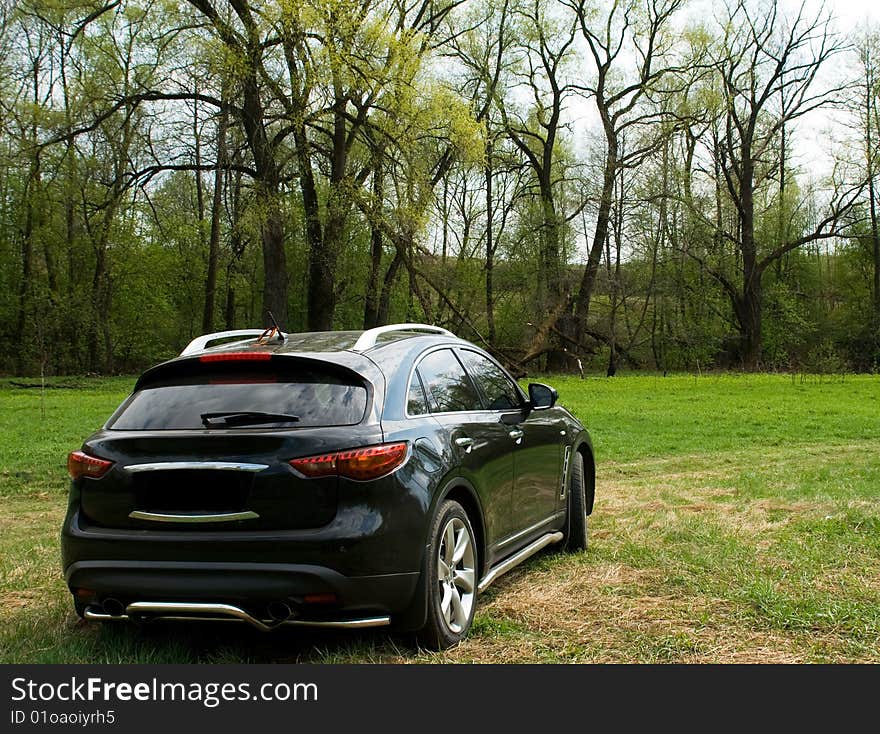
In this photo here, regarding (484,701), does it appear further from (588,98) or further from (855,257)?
(855,257)

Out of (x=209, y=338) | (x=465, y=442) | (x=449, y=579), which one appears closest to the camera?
(x=449, y=579)

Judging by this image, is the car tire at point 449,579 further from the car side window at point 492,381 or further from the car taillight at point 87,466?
the car taillight at point 87,466

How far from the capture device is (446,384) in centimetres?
530

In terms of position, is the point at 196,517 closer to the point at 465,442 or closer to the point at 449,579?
the point at 449,579

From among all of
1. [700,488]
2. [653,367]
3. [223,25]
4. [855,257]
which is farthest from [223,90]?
[855,257]

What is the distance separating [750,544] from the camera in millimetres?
6867

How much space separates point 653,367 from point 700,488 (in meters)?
39.0

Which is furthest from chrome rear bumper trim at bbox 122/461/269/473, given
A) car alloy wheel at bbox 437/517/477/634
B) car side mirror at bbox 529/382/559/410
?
car side mirror at bbox 529/382/559/410

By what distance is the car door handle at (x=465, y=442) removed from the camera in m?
4.86

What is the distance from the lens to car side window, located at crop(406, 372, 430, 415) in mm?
4680

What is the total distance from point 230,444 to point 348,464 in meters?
0.55

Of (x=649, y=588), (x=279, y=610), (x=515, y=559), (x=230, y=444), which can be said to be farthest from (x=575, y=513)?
(x=230, y=444)

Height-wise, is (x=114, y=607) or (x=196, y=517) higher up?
(x=196, y=517)

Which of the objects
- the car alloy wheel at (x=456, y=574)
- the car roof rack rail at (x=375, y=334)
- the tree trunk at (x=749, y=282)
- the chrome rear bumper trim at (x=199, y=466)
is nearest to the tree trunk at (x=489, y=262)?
the tree trunk at (x=749, y=282)
